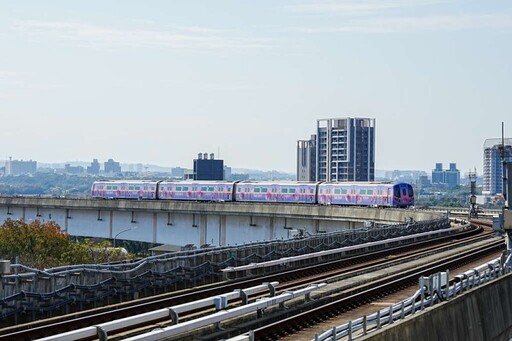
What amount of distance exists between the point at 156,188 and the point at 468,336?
88.3 metres

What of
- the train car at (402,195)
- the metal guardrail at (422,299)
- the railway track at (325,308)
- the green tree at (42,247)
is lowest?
the green tree at (42,247)

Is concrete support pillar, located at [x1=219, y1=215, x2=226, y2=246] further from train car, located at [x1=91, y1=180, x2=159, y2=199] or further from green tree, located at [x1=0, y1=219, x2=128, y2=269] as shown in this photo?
train car, located at [x1=91, y1=180, x2=159, y2=199]

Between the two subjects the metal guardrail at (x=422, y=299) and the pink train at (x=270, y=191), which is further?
the pink train at (x=270, y=191)

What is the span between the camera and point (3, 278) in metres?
25.0

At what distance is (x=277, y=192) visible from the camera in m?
106

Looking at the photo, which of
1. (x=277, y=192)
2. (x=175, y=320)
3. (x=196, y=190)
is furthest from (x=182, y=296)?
(x=196, y=190)

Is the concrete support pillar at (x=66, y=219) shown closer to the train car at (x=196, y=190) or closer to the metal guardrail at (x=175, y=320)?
the train car at (x=196, y=190)

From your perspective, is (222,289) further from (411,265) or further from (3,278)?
(411,265)

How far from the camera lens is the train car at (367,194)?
9594cm

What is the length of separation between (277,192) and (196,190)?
1098 centimetres

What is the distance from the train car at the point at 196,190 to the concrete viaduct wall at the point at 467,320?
244 ft

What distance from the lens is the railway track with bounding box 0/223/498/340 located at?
73.9 ft

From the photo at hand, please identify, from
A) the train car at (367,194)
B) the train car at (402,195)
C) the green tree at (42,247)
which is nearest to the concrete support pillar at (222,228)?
the green tree at (42,247)

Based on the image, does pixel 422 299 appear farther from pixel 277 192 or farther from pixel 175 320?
pixel 277 192
